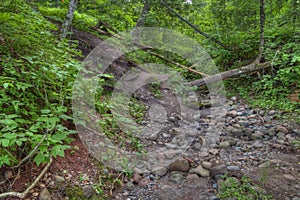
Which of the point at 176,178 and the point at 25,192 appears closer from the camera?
the point at 25,192

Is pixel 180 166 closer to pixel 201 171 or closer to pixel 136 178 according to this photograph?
pixel 201 171

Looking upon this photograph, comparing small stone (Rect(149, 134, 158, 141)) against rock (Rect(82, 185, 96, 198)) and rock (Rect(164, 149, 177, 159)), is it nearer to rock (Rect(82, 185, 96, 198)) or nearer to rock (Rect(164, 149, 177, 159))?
rock (Rect(164, 149, 177, 159))

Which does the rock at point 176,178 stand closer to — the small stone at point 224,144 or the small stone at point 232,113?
the small stone at point 224,144

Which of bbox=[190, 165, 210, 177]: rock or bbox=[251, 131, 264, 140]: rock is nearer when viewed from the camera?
bbox=[190, 165, 210, 177]: rock

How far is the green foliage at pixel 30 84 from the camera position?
1821mm

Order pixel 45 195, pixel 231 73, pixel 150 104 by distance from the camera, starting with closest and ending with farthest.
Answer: pixel 45 195 → pixel 150 104 → pixel 231 73

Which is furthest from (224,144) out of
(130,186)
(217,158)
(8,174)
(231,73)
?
(231,73)

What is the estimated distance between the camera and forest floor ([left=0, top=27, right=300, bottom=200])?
2035mm

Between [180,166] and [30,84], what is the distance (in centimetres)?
206

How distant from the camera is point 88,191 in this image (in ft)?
6.86

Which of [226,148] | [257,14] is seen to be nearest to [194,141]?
[226,148]

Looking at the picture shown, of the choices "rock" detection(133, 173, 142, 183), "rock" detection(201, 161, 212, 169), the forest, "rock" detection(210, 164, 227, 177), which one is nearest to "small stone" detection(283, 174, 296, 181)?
the forest

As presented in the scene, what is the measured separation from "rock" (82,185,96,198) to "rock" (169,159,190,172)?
1.10 meters

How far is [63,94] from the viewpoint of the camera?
2406 millimetres
